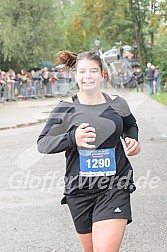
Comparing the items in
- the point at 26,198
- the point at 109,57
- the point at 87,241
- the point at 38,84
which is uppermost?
the point at 87,241

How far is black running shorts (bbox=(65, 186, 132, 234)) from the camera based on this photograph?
378cm

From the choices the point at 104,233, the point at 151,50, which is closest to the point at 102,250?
the point at 104,233

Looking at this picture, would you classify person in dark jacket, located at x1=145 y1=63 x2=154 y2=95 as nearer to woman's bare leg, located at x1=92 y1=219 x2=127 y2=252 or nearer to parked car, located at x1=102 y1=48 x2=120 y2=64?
parked car, located at x1=102 y1=48 x2=120 y2=64

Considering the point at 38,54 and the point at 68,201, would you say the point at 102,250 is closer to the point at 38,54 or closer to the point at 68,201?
the point at 68,201

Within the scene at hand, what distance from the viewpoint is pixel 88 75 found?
3.92m

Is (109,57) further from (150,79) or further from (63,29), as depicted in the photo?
(63,29)

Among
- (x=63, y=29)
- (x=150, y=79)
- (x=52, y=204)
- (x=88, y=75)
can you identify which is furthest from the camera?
(x=63, y=29)

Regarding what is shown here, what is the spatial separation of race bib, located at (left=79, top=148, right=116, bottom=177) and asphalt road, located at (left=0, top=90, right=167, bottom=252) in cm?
61

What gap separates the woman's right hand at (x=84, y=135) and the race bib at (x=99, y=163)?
0.33 ft

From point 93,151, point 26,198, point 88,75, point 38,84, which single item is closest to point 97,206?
point 93,151

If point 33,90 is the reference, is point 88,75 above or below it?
above

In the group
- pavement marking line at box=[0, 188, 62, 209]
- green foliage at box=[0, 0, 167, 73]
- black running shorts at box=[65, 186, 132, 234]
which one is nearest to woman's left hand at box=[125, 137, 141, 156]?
black running shorts at box=[65, 186, 132, 234]

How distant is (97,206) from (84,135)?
1.70 feet

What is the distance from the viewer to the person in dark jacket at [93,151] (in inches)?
148
